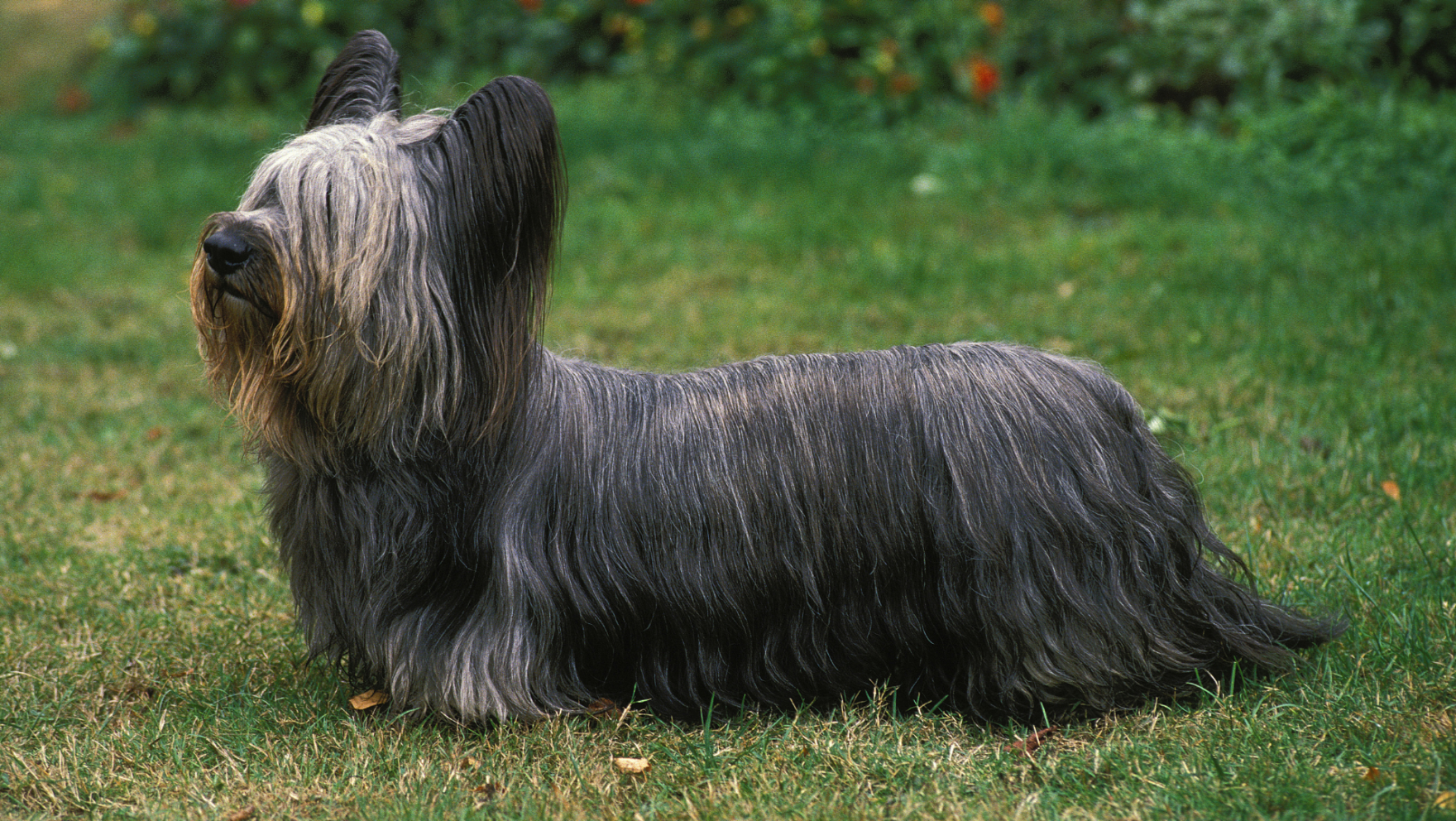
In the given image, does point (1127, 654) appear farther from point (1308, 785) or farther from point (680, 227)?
point (680, 227)

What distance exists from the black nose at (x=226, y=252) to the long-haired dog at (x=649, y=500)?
0.29ft

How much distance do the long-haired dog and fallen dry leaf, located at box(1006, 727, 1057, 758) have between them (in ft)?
0.23

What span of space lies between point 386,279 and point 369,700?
115cm

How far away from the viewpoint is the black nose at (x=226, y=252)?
9.61 ft

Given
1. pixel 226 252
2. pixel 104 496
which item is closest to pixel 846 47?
pixel 104 496

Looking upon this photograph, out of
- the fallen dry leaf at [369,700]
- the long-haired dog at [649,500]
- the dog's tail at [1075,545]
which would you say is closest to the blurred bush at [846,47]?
the dog's tail at [1075,545]

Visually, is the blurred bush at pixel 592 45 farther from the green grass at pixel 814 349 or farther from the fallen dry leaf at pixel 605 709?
the fallen dry leaf at pixel 605 709

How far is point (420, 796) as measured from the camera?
3.05 metres

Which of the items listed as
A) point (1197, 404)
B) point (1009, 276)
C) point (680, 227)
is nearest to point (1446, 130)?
point (1009, 276)

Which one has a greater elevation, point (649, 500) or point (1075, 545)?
point (649, 500)

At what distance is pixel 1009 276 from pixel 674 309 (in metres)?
1.90

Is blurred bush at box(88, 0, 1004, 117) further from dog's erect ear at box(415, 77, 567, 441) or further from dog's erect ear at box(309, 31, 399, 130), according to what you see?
dog's erect ear at box(415, 77, 567, 441)

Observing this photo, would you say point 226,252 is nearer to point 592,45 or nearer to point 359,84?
point 359,84

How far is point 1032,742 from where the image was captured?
3.31 meters
